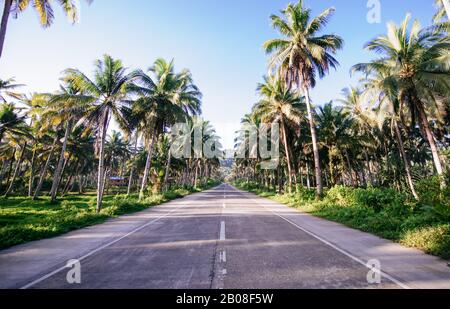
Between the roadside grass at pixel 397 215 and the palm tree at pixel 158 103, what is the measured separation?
47.5 feet

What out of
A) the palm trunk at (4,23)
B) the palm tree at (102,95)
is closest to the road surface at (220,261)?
the palm trunk at (4,23)

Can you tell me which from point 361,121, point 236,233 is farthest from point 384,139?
point 236,233

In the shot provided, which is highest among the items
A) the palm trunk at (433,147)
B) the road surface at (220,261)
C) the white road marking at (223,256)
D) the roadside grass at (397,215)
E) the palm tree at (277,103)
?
the palm tree at (277,103)

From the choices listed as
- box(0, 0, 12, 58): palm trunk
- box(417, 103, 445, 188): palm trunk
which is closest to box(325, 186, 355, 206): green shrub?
box(417, 103, 445, 188): palm trunk

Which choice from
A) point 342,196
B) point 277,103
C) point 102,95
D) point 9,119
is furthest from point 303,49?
point 9,119

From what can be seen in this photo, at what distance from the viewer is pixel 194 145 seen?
149ft

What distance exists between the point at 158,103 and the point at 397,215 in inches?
775

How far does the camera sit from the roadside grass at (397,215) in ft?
23.9

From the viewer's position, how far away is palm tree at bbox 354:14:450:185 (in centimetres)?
1573

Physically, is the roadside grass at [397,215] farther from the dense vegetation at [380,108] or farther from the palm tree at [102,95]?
the palm tree at [102,95]

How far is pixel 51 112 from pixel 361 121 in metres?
34.4

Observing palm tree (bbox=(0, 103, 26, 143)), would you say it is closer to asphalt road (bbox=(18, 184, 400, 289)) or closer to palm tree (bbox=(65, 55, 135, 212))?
palm tree (bbox=(65, 55, 135, 212))
